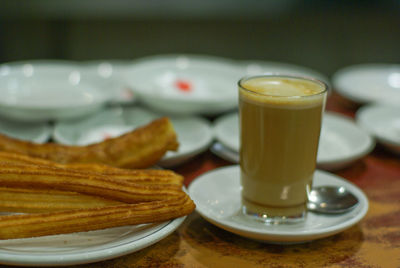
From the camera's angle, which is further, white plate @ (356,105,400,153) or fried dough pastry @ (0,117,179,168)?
white plate @ (356,105,400,153)

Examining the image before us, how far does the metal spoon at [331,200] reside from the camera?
67cm

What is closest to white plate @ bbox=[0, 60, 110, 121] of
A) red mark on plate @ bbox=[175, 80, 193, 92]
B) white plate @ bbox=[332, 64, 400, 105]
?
red mark on plate @ bbox=[175, 80, 193, 92]

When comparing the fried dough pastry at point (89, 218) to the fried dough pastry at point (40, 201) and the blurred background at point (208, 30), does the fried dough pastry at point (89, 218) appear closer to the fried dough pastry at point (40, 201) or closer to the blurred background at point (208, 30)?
the fried dough pastry at point (40, 201)

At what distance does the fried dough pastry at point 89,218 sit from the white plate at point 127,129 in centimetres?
24

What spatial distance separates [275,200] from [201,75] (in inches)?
30.6

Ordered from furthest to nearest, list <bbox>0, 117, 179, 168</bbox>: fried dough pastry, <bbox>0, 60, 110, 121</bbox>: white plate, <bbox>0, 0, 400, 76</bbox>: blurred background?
<bbox>0, 0, 400, 76</bbox>: blurred background
<bbox>0, 60, 110, 121</bbox>: white plate
<bbox>0, 117, 179, 168</bbox>: fried dough pastry

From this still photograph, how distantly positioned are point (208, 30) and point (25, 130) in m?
2.11

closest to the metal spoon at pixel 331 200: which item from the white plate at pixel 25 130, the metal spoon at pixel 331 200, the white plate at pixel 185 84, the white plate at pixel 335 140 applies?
the metal spoon at pixel 331 200

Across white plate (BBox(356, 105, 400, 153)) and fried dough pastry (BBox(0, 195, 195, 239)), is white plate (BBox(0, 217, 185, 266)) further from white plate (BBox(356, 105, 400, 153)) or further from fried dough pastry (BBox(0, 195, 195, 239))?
white plate (BBox(356, 105, 400, 153))

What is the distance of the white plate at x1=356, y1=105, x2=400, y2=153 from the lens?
1.05 m

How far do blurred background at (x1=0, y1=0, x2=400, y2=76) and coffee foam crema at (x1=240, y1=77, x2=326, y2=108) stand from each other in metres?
2.31

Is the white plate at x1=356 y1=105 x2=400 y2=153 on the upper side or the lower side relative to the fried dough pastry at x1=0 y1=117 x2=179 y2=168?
lower

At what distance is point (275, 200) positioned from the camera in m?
0.65

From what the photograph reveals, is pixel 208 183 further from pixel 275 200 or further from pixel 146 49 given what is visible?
pixel 146 49
